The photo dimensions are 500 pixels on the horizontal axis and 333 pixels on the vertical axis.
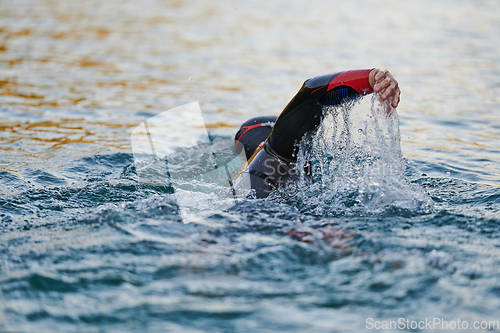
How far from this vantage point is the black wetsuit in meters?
3.37

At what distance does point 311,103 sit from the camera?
3.59m

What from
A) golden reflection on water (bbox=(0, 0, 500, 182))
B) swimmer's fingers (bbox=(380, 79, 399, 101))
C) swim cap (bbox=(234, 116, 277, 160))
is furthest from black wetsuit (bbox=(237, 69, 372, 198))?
golden reflection on water (bbox=(0, 0, 500, 182))

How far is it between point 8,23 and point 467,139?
12491 mm

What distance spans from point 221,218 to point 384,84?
4.94 feet

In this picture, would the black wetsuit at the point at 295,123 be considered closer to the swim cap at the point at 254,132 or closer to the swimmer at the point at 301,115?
the swimmer at the point at 301,115

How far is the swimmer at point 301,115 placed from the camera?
3.25m

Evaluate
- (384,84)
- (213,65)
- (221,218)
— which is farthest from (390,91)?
(213,65)

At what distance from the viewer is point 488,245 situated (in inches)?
122

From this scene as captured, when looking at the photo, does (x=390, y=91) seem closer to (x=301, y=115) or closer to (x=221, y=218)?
(x=301, y=115)

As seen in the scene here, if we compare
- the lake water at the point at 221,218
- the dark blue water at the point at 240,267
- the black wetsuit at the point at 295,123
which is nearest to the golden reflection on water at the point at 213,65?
the lake water at the point at 221,218

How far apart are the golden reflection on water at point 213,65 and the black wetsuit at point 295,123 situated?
2.73m

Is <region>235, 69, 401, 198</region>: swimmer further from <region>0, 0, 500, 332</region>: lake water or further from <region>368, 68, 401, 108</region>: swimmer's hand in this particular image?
<region>0, 0, 500, 332</region>: lake water

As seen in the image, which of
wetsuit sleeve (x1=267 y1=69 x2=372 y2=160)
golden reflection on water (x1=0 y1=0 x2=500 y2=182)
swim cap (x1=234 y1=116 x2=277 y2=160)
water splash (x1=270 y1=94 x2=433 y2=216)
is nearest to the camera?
wetsuit sleeve (x1=267 y1=69 x2=372 y2=160)

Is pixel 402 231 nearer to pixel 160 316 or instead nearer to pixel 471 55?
pixel 160 316
